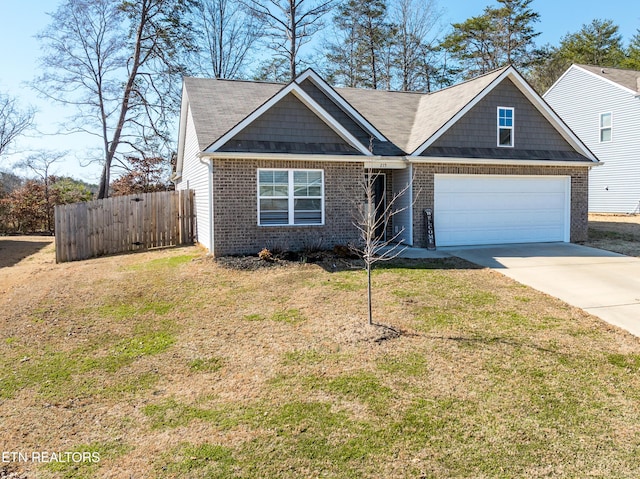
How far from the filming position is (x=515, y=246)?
1402cm

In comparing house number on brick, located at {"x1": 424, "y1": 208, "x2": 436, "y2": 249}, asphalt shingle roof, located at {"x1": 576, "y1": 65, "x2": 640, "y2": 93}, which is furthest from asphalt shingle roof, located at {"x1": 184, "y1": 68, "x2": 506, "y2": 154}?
asphalt shingle roof, located at {"x1": 576, "y1": 65, "x2": 640, "y2": 93}

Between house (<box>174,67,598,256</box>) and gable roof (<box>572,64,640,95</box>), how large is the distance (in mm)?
9719

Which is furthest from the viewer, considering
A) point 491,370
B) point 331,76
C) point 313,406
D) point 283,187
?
point 331,76

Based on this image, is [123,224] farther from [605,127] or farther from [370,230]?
[605,127]

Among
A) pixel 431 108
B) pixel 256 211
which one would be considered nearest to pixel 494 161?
pixel 431 108

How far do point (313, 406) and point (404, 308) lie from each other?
3419 mm

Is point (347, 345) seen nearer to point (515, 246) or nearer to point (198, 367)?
point (198, 367)

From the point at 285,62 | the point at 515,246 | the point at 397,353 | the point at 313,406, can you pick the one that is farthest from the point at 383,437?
the point at 285,62

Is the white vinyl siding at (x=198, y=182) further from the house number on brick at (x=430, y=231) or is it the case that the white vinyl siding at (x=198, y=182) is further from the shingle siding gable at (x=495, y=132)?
the shingle siding gable at (x=495, y=132)

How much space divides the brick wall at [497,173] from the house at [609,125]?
725 centimetres

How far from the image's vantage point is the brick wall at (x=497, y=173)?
45.1 feet

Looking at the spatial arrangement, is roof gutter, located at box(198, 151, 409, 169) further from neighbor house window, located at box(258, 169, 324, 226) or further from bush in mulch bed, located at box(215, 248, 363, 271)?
bush in mulch bed, located at box(215, 248, 363, 271)

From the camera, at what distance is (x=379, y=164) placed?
13.5m

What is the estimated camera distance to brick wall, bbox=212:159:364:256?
38.4 ft
